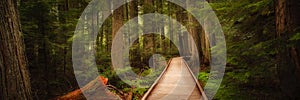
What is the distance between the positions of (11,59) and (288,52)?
193 inches

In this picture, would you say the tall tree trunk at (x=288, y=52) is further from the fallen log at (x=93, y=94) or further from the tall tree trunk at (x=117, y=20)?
the tall tree trunk at (x=117, y=20)

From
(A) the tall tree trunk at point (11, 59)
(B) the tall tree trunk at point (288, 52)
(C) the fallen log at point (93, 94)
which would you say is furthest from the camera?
(C) the fallen log at point (93, 94)

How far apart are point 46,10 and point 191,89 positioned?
20.2ft

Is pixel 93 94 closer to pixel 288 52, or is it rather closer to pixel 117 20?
pixel 288 52

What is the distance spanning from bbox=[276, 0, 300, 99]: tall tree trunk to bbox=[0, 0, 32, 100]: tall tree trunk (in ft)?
15.6

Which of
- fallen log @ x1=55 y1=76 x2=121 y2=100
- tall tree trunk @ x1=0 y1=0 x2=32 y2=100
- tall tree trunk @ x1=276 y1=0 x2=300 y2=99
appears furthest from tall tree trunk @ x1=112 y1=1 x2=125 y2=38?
tall tree trunk @ x1=276 y1=0 x2=300 y2=99

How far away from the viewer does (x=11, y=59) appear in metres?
4.62

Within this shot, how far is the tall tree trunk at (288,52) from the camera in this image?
3533mm

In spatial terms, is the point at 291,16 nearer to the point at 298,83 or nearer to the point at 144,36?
the point at 298,83

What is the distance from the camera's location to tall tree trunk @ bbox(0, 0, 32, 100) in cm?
450

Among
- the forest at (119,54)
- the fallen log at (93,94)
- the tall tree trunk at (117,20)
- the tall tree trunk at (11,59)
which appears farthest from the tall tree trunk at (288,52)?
the tall tree trunk at (117,20)

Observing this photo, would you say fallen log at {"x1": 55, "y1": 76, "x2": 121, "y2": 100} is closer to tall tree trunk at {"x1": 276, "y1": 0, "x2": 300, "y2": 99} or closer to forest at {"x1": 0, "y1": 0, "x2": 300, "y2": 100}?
forest at {"x1": 0, "y1": 0, "x2": 300, "y2": 100}

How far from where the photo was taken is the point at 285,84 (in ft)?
12.7

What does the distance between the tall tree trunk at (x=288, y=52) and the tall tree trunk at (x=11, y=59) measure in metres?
4.75
